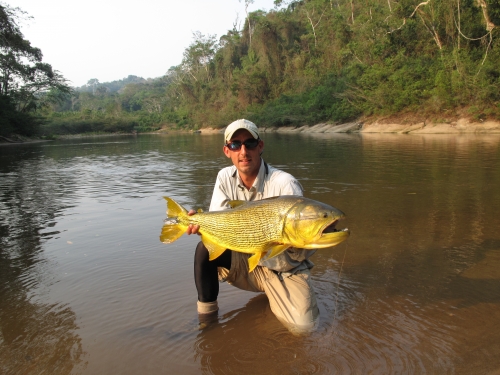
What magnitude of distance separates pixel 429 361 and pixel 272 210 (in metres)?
1.44

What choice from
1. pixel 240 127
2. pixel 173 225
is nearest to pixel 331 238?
pixel 240 127

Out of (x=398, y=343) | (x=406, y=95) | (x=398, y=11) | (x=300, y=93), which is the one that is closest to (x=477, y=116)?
(x=406, y=95)

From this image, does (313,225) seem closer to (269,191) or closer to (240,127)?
(269,191)

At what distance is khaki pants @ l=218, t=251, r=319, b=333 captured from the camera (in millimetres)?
3041

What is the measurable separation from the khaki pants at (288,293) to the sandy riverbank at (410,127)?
24957 millimetres

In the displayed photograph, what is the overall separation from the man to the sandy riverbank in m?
24.9

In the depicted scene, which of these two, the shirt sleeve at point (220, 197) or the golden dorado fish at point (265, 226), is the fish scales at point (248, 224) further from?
the shirt sleeve at point (220, 197)

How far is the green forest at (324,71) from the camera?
27.6 metres

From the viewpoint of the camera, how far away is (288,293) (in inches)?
121

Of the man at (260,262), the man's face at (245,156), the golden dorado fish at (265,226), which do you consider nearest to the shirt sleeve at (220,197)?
the man at (260,262)

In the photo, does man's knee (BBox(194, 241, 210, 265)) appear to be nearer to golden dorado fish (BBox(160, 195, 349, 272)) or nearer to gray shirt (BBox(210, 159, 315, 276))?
golden dorado fish (BBox(160, 195, 349, 272))

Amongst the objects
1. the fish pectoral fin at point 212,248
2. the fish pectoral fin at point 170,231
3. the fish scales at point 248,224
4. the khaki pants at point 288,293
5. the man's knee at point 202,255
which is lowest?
the khaki pants at point 288,293

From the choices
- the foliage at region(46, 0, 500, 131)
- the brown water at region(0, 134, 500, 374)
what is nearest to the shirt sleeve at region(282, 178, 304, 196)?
the brown water at region(0, 134, 500, 374)

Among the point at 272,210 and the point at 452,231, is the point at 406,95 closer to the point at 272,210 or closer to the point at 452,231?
the point at 452,231
